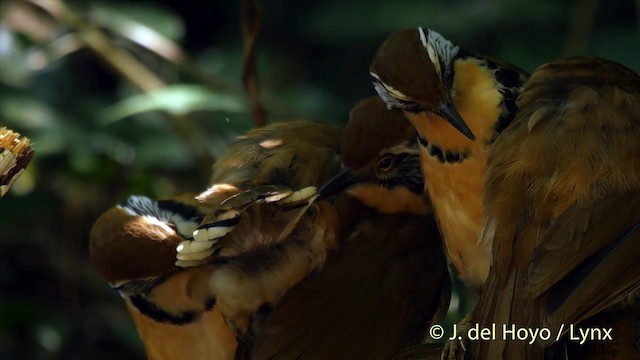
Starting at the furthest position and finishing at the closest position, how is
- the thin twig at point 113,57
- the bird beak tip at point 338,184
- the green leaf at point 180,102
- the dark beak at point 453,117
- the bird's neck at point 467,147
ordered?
the thin twig at point 113,57 < the green leaf at point 180,102 < the bird beak tip at point 338,184 < the bird's neck at point 467,147 < the dark beak at point 453,117

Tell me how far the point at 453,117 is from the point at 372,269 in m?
0.50

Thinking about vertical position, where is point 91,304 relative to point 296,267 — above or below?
below

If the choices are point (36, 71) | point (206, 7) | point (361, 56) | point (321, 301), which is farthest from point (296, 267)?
point (206, 7)

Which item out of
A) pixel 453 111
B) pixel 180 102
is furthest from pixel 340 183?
pixel 180 102

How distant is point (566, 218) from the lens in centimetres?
242

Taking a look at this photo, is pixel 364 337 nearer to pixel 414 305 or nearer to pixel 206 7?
pixel 414 305

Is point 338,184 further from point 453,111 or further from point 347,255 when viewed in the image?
point 453,111

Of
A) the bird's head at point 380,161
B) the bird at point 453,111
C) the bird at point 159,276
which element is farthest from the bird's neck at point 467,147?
the bird at point 159,276

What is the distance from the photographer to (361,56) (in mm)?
5789

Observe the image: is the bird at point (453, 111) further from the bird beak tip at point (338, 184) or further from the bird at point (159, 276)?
the bird at point (159, 276)

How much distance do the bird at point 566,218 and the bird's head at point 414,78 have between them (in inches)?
5.5

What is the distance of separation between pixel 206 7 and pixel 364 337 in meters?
3.58

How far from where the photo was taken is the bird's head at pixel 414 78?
2.64 metres

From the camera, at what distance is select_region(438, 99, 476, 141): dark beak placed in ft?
8.61
